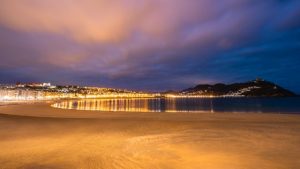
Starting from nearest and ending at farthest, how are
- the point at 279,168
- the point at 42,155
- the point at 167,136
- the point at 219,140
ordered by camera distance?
the point at 279,168, the point at 42,155, the point at 219,140, the point at 167,136

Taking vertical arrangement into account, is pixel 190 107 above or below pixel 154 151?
above

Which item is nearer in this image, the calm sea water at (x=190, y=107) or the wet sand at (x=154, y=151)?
the wet sand at (x=154, y=151)

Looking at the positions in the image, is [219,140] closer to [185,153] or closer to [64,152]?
[185,153]

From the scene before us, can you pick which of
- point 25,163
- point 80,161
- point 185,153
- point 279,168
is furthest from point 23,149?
point 279,168

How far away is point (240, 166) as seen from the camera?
7594 millimetres

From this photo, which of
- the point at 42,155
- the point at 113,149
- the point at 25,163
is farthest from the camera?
the point at 113,149

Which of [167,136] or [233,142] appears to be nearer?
[233,142]

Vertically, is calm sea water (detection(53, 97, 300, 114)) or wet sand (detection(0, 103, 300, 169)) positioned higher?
calm sea water (detection(53, 97, 300, 114))

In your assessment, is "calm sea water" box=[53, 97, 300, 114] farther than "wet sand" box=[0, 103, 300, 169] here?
Yes

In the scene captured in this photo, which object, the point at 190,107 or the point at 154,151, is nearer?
the point at 154,151

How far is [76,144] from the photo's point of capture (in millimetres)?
11188

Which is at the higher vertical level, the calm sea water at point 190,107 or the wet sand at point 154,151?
the calm sea water at point 190,107

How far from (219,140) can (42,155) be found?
7852 mm

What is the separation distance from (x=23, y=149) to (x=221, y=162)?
7.82 metres
